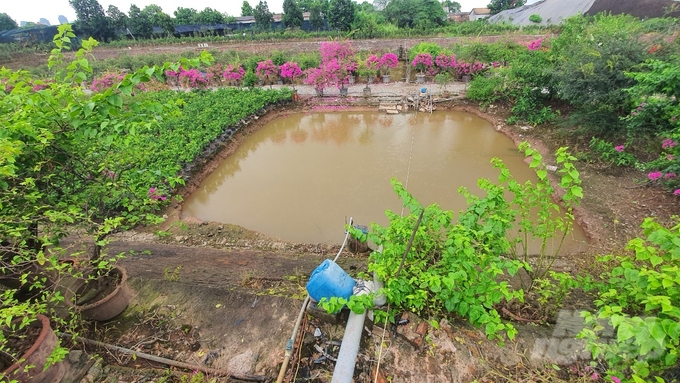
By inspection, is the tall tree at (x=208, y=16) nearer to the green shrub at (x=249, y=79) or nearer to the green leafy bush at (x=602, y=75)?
the green shrub at (x=249, y=79)

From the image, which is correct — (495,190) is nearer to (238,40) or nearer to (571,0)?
(238,40)

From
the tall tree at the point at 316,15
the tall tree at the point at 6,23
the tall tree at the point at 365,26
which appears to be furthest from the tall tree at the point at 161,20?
the tall tree at the point at 365,26

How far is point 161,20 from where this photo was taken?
28422mm

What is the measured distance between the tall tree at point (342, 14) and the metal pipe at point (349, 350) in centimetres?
2783

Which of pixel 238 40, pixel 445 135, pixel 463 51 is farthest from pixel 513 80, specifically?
pixel 238 40

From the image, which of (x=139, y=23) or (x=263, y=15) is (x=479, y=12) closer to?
(x=263, y=15)

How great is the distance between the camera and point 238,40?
Answer: 79.3 ft

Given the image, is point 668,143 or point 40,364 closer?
point 40,364

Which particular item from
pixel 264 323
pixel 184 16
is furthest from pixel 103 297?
Result: pixel 184 16

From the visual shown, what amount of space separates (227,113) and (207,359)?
937 cm

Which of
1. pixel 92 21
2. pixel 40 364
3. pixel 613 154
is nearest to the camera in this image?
pixel 40 364

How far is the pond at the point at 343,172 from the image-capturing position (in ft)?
21.0

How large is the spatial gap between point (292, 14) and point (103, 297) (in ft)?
99.7

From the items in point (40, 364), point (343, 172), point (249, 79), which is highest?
point (249, 79)
